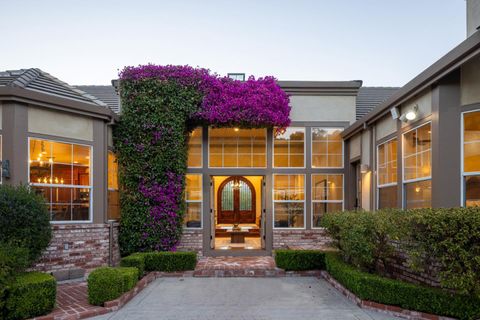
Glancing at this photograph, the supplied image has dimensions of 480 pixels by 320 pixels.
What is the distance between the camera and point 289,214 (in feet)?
36.4

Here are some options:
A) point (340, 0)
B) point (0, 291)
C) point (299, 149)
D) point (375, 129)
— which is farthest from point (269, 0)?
point (0, 291)

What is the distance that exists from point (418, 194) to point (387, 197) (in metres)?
1.59

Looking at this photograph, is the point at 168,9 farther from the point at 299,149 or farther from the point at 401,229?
the point at 401,229

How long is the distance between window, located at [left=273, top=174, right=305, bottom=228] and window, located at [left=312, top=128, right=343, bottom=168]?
0.75 m

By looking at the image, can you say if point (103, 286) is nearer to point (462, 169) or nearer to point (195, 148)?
point (195, 148)

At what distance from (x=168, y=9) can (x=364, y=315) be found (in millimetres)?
10419

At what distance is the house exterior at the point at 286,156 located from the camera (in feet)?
19.1

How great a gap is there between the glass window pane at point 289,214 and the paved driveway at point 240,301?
2.86 meters

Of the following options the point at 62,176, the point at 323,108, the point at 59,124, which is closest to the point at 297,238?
the point at 323,108

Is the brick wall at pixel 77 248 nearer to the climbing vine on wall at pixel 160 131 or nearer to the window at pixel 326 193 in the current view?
the climbing vine on wall at pixel 160 131

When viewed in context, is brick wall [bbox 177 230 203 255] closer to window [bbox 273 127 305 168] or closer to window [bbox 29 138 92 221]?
window [bbox 29 138 92 221]

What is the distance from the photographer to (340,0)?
12.1 meters

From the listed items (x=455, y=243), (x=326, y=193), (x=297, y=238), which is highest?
(x=326, y=193)

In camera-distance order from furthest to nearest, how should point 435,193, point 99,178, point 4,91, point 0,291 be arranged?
Result: 1. point 99,178
2. point 4,91
3. point 435,193
4. point 0,291
